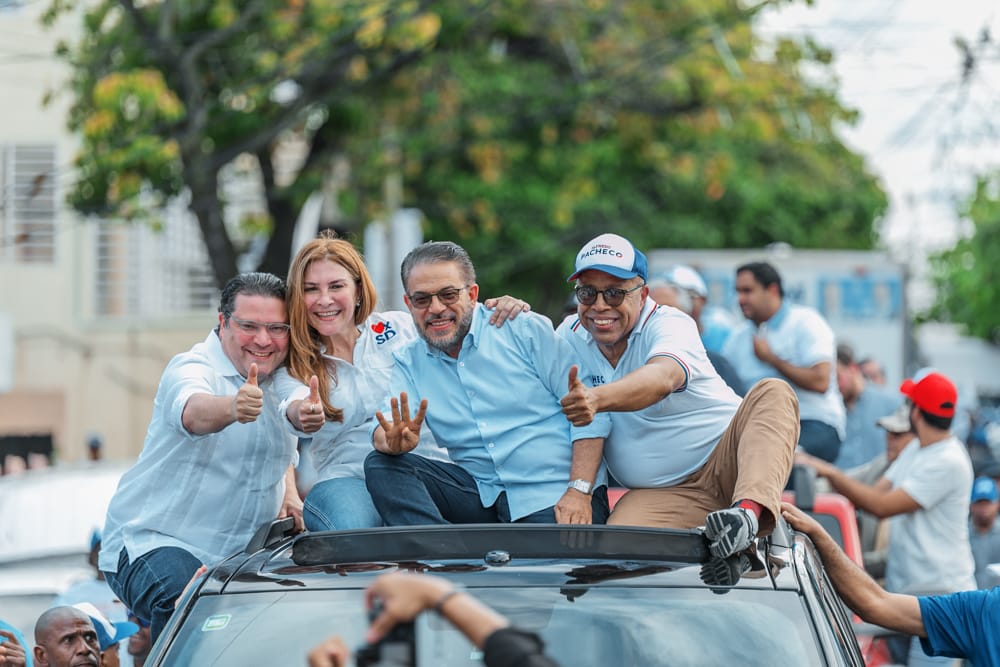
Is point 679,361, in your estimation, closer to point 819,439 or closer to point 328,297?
point 328,297

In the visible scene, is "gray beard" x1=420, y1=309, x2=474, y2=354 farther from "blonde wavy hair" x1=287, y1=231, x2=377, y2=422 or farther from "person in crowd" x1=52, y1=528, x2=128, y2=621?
"person in crowd" x1=52, y1=528, x2=128, y2=621

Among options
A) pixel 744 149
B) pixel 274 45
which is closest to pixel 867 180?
pixel 744 149

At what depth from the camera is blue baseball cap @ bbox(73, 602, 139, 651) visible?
224 inches

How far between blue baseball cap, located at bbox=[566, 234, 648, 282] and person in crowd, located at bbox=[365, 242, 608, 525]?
0.29m

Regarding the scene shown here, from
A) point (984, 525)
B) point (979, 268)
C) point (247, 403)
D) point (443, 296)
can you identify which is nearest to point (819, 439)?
point (984, 525)

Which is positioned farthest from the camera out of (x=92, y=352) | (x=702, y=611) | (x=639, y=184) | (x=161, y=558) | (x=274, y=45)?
(x=639, y=184)

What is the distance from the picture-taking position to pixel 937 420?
752 cm

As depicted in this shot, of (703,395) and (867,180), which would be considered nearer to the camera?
(703,395)

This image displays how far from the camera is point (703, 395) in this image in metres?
5.13

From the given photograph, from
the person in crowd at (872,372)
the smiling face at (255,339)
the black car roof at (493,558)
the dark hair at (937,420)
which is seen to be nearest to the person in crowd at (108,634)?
the smiling face at (255,339)

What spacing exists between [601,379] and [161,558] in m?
1.52

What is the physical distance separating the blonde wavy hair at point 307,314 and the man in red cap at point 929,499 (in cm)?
293

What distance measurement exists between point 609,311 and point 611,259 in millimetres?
178

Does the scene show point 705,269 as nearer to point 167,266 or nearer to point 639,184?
point 639,184
